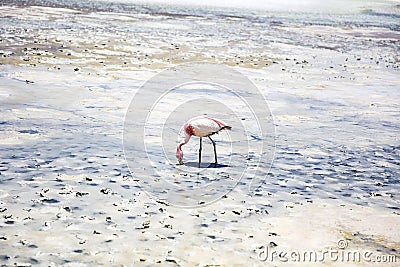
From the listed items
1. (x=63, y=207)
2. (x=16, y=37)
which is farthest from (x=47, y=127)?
(x=16, y=37)

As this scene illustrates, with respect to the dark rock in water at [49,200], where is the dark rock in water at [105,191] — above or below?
above

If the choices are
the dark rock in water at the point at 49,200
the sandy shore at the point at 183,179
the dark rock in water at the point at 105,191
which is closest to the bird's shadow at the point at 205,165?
the sandy shore at the point at 183,179

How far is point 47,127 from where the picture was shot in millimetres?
7852

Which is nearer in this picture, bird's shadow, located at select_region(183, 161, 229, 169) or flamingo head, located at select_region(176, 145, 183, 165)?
flamingo head, located at select_region(176, 145, 183, 165)

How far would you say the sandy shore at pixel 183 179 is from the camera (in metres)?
4.52

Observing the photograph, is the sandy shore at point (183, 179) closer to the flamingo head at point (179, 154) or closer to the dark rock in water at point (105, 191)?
the dark rock in water at point (105, 191)

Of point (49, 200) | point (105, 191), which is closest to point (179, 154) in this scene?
point (105, 191)

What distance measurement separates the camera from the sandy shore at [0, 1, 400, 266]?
452 centimetres

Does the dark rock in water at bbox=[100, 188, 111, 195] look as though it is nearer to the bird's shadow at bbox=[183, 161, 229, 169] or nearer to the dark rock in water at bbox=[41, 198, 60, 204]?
the dark rock in water at bbox=[41, 198, 60, 204]

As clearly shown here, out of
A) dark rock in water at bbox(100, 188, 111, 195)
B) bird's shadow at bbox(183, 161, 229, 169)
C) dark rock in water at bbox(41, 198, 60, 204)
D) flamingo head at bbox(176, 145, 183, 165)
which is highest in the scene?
flamingo head at bbox(176, 145, 183, 165)

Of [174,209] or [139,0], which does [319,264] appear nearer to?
[174,209]

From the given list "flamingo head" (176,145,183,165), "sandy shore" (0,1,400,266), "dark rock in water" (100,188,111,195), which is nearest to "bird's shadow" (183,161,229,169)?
"flamingo head" (176,145,183,165)

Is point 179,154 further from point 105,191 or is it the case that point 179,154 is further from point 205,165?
point 105,191

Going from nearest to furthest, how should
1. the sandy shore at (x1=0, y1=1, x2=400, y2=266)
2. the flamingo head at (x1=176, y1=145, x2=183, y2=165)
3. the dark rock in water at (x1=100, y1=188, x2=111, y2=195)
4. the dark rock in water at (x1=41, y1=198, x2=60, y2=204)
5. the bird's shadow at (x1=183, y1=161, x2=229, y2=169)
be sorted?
the sandy shore at (x1=0, y1=1, x2=400, y2=266) → the dark rock in water at (x1=41, y1=198, x2=60, y2=204) → the dark rock in water at (x1=100, y1=188, x2=111, y2=195) → the flamingo head at (x1=176, y1=145, x2=183, y2=165) → the bird's shadow at (x1=183, y1=161, x2=229, y2=169)
